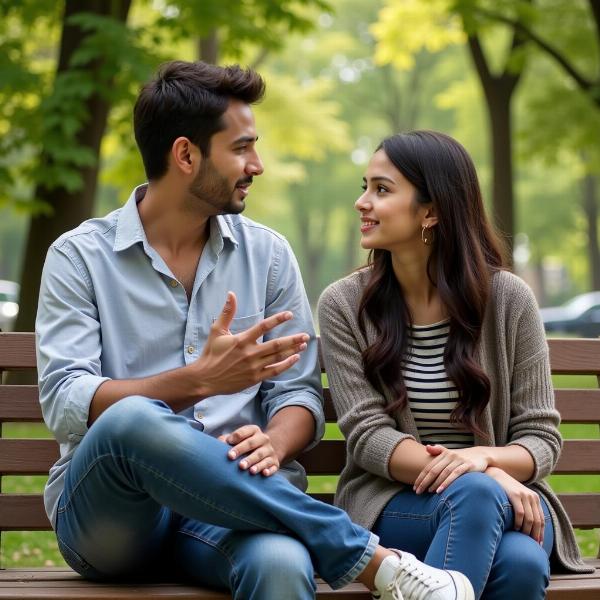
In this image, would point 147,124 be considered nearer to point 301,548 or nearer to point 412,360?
point 412,360

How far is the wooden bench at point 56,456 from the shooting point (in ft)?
11.2

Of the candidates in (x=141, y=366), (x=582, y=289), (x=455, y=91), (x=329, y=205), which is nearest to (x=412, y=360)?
(x=141, y=366)

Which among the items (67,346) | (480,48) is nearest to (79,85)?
(67,346)

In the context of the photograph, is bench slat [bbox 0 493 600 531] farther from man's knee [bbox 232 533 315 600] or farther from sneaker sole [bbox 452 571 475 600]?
sneaker sole [bbox 452 571 475 600]

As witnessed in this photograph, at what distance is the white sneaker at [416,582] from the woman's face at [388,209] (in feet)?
3.92

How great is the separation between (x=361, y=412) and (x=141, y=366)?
763 millimetres

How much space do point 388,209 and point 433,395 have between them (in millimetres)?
670

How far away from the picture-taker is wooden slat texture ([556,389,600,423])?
4398 mm

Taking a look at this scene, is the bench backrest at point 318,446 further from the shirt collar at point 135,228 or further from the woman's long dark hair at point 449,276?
the shirt collar at point 135,228

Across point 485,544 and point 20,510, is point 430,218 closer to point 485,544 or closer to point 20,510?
point 485,544

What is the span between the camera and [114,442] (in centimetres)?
319

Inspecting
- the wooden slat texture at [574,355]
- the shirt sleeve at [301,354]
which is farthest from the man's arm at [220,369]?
the wooden slat texture at [574,355]

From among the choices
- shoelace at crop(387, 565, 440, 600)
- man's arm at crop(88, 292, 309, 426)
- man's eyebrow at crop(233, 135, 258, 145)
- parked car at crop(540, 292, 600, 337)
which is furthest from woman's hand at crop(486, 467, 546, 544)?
parked car at crop(540, 292, 600, 337)

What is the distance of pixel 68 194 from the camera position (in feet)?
34.0
